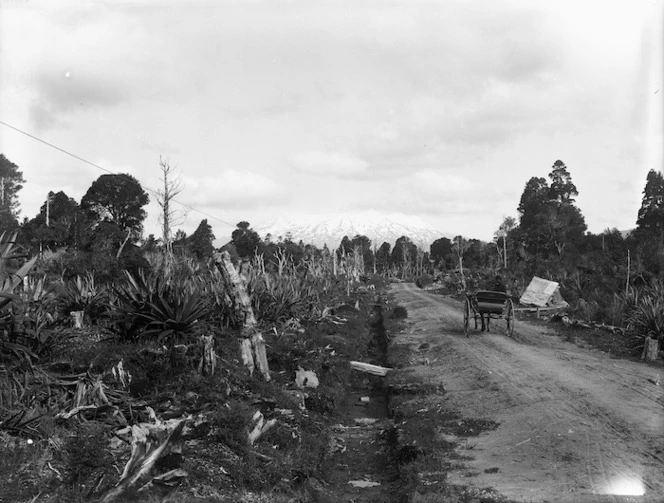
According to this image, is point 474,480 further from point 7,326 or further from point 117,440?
point 7,326

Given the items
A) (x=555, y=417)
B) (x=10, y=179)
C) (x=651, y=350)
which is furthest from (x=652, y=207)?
(x=10, y=179)

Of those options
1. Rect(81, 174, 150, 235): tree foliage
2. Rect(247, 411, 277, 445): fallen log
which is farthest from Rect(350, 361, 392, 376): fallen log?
Rect(81, 174, 150, 235): tree foliage

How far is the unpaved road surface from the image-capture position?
5.50m

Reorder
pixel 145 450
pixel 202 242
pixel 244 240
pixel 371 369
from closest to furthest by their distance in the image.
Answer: pixel 145 450, pixel 371 369, pixel 202 242, pixel 244 240

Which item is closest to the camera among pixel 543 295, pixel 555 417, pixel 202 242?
pixel 555 417

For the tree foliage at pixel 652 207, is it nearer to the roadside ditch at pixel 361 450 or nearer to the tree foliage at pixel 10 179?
the roadside ditch at pixel 361 450

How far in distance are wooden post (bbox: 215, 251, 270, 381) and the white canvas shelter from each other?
57.7ft

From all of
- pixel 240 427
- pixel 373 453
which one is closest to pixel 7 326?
pixel 240 427

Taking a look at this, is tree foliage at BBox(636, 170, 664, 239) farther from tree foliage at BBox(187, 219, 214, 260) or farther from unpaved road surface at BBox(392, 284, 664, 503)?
tree foliage at BBox(187, 219, 214, 260)

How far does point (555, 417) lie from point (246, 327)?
5.16 m

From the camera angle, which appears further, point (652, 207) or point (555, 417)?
point (652, 207)

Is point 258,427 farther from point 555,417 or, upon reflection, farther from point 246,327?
point 555,417

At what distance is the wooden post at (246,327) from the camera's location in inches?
375

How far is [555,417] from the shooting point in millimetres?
7508
